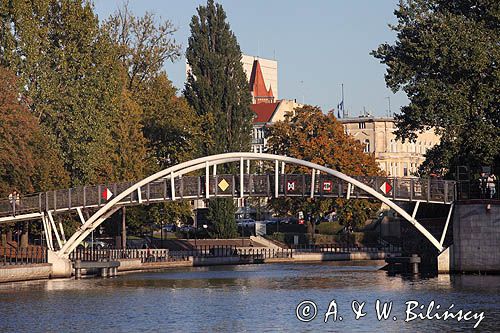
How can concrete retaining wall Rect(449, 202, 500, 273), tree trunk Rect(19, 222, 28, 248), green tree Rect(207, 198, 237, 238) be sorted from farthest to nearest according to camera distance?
green tree Rect(207, 198, 237, 238), tree trunk Rect(19, 222, 28, 248), concrete retaining wall Rect(449, 202, 500, 273)

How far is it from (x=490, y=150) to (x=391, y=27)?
9982 mm

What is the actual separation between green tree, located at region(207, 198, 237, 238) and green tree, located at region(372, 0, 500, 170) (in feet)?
127

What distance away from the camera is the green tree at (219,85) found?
122562 mm

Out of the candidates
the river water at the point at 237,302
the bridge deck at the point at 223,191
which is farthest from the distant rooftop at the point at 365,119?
the bridge deck at the point at 223,191

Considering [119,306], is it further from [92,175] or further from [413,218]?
[92,175]

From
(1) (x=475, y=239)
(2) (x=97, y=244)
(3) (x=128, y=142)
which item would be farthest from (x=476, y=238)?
(2) (x=97, y=244)

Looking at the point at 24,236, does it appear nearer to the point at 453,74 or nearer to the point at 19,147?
the point at 19,147

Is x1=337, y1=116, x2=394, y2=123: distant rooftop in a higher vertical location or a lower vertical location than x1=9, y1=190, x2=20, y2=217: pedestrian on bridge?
higher

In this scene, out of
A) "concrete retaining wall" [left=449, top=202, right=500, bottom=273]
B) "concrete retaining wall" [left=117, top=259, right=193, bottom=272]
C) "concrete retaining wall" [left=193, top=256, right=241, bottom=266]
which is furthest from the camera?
"concrete retaining wall" [left=193, top=256, right=241, bottom=266]

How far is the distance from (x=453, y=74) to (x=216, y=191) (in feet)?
48.8

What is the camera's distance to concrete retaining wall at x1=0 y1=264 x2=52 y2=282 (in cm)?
7764

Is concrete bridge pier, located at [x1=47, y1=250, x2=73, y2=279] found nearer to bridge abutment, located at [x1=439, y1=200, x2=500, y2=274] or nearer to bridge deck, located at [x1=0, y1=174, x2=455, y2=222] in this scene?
bridge deck, located at [x1=0, y1=174, x2=455, y2=222]

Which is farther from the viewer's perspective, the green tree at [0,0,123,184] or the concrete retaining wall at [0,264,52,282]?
the green tree at [0,0,123,184]

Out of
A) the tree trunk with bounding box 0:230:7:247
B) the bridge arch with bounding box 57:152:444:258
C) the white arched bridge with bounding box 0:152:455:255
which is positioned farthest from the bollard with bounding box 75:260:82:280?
the tree trunk with bounding box 0:230:7:247
